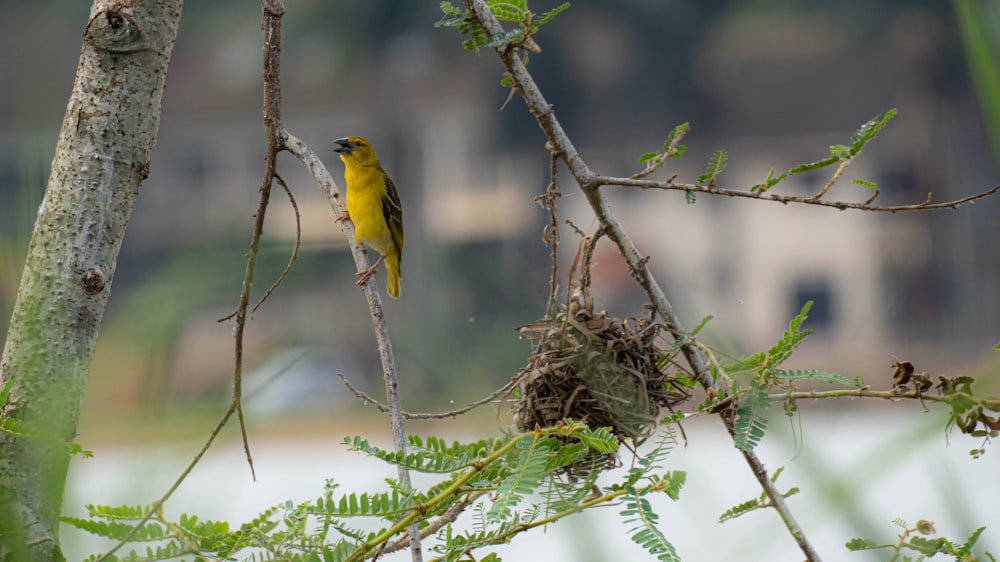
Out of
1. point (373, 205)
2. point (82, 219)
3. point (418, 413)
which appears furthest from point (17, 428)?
point (373, 205)

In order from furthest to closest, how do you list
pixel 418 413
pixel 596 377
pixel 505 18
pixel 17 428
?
pixel 418 413 < pixel 596 377 < pixel 505 18 < pixel 17 428

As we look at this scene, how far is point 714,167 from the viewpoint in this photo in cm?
213

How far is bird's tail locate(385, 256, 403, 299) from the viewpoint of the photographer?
480cm

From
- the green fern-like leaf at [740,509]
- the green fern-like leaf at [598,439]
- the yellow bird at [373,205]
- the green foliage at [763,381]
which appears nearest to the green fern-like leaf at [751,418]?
the green foliage at [763,381]

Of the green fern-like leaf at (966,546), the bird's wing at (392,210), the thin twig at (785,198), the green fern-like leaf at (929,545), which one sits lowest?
the green fern-like leaf at (966,546)

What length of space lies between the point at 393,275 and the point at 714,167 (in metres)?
2.95

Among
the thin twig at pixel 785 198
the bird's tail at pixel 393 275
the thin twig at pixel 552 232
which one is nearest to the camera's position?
the thin twig at pixel 785 198

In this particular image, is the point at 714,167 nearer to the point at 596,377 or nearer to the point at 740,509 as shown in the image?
the point at 596,377

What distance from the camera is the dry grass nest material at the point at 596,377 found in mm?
2256

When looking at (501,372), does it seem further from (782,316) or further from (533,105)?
(782,316)

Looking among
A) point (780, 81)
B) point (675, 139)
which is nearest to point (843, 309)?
point (780, 81)

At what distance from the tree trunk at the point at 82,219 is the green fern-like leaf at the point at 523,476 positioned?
59 cm

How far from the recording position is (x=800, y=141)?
36.8m

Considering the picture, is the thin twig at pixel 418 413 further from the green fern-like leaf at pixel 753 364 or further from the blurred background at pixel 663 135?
the blurred background at pixel 663 135
